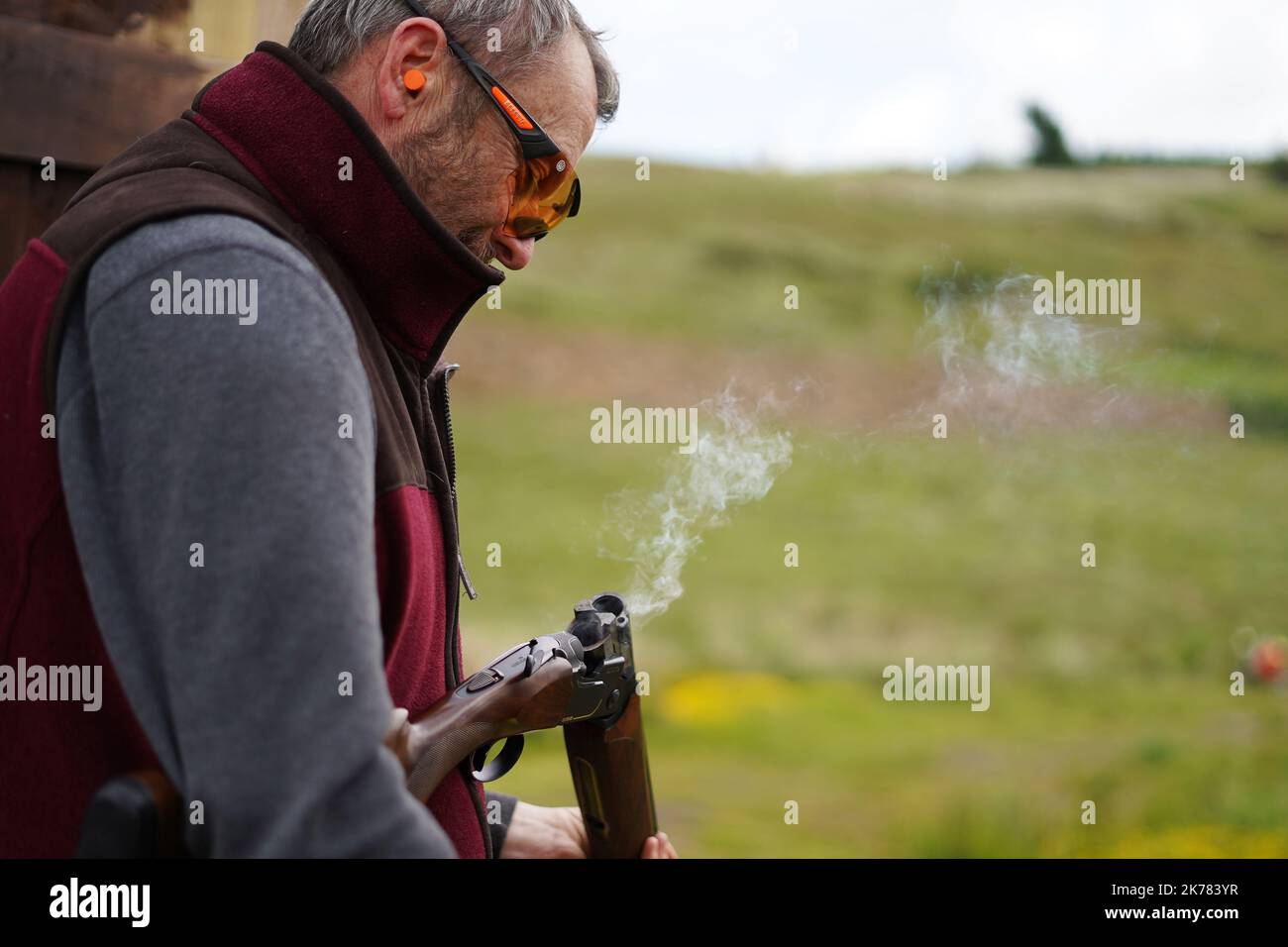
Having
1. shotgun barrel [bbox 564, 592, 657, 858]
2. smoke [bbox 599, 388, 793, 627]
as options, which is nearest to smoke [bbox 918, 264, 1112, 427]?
smoke [bbox 599, 388, 793, 627]

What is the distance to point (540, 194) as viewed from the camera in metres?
1.96

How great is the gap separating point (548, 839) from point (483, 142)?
53.4 inches

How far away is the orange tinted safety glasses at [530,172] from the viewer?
5.90ft

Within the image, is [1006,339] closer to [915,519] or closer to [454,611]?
[454,611]

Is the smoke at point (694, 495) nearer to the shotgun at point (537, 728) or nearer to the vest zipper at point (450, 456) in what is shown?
the shotgun at point (537, 728)

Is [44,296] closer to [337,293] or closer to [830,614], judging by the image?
[337,293]

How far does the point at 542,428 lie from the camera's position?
17656 millimetres

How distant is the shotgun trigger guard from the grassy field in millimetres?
1462

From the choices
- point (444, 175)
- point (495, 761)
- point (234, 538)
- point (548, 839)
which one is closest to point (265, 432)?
point (234, 538)

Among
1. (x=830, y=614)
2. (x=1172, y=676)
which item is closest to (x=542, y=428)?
(x=830, y=614)

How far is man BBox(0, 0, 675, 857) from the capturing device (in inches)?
49.3

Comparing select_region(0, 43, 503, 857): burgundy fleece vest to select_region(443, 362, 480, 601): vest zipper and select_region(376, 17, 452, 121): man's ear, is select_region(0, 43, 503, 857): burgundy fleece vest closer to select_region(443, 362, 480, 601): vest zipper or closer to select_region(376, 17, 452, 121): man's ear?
select_region(443, 362, 480, 601): vest zipper

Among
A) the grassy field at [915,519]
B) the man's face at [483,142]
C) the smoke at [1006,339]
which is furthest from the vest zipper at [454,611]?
the smoke at [1006,339]
